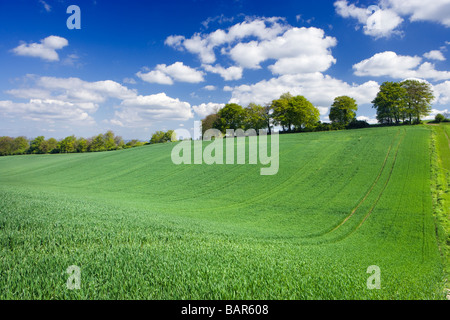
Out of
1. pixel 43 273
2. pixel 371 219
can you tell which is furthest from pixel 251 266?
pixel 371 219

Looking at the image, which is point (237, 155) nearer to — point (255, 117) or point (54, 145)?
point (255, 117)

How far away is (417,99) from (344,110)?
17096mm

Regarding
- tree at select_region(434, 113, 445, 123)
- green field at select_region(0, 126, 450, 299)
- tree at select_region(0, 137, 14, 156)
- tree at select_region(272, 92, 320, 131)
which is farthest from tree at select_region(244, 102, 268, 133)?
tree at select_region(0, 137, 14, 156)

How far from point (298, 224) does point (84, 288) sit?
50.6 feet

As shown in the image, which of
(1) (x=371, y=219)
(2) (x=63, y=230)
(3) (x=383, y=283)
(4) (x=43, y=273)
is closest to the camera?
(4) (x=43, y=273)

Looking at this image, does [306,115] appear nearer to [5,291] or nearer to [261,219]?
[261,219]

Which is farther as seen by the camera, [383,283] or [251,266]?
[383,283]

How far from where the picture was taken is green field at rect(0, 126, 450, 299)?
199 inches

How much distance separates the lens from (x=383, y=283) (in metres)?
6.70

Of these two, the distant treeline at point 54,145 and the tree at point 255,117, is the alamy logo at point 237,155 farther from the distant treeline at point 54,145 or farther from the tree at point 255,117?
the distant treeline at point 54,145

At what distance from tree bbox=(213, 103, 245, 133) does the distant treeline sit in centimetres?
5192

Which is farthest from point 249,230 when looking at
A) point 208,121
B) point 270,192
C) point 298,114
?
point 208,121

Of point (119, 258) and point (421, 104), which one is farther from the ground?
point (421, 104)

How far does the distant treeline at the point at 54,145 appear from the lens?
320 feet
